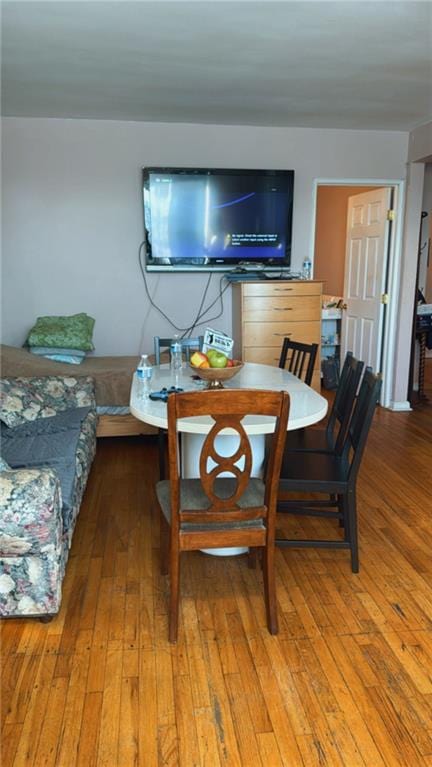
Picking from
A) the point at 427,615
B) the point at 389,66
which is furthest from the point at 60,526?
the point at 389,66

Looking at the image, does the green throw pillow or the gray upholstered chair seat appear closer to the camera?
the gray upholstered chair seat

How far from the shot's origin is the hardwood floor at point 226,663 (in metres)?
1.51

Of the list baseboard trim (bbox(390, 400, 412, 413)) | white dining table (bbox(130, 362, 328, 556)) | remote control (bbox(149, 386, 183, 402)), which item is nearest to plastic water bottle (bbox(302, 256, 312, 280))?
baseboard trim (bbox(390, 400, 412, 413))

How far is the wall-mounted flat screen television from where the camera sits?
442cm

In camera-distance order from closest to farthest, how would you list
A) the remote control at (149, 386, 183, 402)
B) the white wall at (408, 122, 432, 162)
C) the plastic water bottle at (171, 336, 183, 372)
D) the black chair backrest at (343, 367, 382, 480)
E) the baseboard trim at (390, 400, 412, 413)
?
the black chair backrest at (343, 367, 382, 480), the remote control at (149, 386, 183, 402), the plastic water bottle at (171, 336, 183, 372), the white wall at (408, 122, 432, 162), the baseboard trim at (390, 400, 412, 413)

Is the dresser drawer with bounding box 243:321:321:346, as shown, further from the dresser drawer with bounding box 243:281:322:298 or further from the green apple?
the green apple

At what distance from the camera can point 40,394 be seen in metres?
3.46

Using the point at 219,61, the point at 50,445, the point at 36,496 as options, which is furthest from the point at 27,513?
the point at 219,61

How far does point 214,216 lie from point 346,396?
98.6 inches

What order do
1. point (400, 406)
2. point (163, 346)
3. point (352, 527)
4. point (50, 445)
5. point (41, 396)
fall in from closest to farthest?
point (352, 527) < point (50, 445) < point (41, 396) < point (163, 346) < point (400, 406)

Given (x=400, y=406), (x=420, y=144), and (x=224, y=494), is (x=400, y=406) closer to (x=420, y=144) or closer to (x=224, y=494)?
(x=420, y=144)

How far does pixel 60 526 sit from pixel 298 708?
1076 millimetres

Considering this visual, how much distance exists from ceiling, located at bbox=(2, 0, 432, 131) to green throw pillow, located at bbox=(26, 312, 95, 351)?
1.64 metres

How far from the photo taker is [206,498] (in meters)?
1.98
